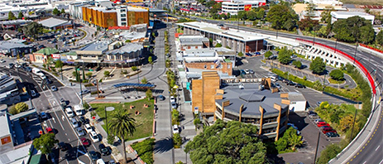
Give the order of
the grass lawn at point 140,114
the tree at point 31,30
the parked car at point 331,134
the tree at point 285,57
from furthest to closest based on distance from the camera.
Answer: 1. the tree at point 31,30
2. the tree at point 285,57
3. the grass lawn at point 140,114
4. the parked car at point 331,134

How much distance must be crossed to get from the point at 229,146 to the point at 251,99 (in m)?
16.2

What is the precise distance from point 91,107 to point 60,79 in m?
28.2

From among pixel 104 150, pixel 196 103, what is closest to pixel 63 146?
pixel 104 150

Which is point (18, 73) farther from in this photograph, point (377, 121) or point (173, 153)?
point (377, 121)

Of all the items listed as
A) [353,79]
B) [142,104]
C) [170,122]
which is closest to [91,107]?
[142,104]

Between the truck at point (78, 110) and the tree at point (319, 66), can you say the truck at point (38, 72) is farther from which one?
the tree at point (319, 66)

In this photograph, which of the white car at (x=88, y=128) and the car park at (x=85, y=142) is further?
the white car at (x=88, y=128)

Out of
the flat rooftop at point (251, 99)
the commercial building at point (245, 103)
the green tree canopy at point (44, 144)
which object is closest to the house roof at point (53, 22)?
the commercial building at point (245, 103)

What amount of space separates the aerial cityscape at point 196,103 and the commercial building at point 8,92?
1.02 feet

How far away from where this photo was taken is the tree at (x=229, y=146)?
147 ft

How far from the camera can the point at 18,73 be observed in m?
105

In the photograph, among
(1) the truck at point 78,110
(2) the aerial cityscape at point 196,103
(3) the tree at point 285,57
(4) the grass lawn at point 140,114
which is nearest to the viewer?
(2) the aerial cityscape at point 196,103

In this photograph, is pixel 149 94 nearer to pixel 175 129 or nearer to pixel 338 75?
pixel 175 129

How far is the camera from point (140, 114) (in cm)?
7400
